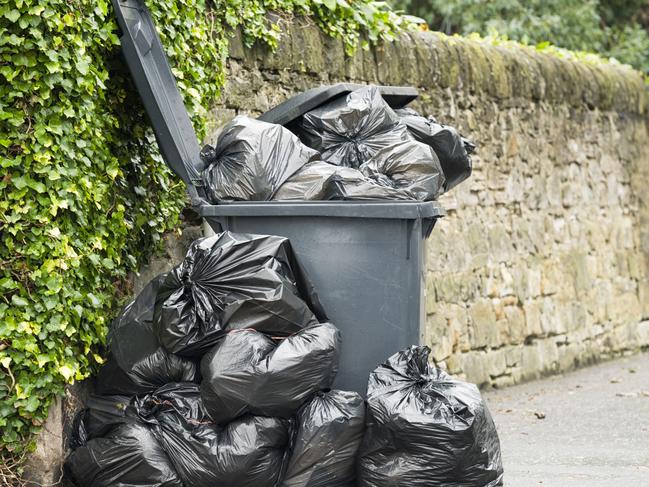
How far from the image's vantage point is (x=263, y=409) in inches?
171

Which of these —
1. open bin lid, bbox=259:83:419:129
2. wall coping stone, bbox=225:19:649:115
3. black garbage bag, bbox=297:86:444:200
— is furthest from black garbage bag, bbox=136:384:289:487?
wall coping stone, bbox=225:19:649:115

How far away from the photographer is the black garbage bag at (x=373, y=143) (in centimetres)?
500

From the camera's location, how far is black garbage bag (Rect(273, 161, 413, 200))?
477 centimetres

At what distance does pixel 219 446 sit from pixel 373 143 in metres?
1.58

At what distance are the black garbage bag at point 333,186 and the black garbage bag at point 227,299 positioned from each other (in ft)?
1.29

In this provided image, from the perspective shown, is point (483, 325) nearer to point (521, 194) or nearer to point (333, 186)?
point (521, 194)

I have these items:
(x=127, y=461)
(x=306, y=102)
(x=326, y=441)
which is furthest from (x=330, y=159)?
(x=127, y=461)

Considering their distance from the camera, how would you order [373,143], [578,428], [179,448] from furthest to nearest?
[578,428] → [373,143] → [179,448]

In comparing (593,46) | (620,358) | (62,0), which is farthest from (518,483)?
(593,46)

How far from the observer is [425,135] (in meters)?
5.54

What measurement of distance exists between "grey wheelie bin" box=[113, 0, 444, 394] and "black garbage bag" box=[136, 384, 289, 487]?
1.70ft

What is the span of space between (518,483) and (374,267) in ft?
4.75

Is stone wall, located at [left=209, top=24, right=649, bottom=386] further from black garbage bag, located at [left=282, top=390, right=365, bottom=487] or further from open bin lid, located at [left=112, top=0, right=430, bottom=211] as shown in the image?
black garbage bag, located at [left=282, top=390, right=365, bottom=487]

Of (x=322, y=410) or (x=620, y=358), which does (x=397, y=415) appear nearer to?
(x=322, y=410)
